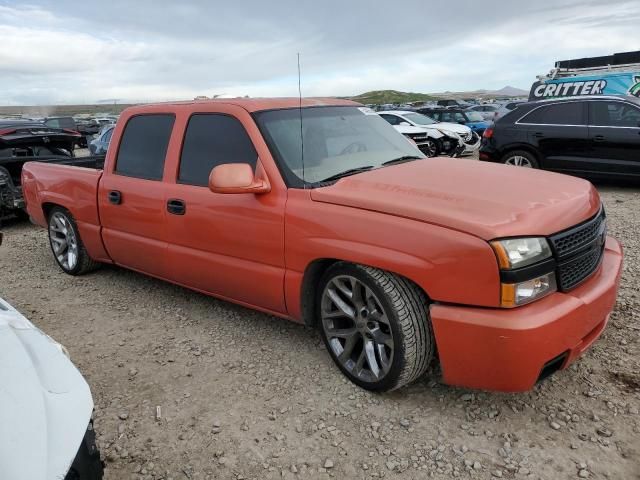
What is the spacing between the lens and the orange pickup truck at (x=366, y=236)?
95.6 inches

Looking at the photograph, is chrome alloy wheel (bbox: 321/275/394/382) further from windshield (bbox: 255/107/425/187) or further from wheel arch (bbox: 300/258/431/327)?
windshield (bbox: 255/107/425/187)

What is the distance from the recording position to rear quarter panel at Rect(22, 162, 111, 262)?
4.63 meters

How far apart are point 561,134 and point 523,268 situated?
7.35m

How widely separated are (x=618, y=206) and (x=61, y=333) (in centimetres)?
721

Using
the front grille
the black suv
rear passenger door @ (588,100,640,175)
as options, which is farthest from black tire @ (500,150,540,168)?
the front grille

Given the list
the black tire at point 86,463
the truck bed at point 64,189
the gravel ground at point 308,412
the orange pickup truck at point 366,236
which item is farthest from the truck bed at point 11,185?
the black tire at point 86,463

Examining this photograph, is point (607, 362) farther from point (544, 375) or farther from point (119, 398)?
point (119, 398)

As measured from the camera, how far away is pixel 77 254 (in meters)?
5.10

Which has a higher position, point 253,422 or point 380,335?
point 380,335

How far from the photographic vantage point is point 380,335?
2844 mm

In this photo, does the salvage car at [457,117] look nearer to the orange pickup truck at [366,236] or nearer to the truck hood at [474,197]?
the orange pickup truck at [366,236]

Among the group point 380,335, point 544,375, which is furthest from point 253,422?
point 544,375

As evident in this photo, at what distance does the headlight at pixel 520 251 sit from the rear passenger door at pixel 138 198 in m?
2.48

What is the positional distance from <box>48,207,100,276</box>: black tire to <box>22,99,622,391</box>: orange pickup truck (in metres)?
0.79
